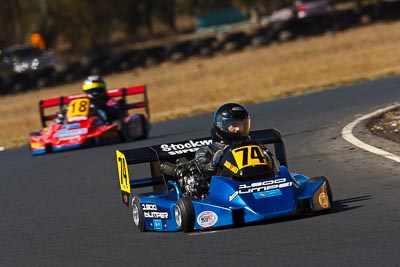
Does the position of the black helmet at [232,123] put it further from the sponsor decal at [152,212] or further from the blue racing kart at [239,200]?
the sponsor decal at [152,212]

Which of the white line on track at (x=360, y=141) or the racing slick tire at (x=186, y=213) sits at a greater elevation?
the racing slick tire at (x=186, y=213)

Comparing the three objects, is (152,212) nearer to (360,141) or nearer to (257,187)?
(257,187)

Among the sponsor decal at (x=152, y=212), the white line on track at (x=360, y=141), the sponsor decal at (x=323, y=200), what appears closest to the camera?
the sponsor decal at (x=323, y=200)

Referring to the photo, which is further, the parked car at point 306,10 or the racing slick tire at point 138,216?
the parked car at point 306,10

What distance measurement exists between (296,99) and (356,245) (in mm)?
13711

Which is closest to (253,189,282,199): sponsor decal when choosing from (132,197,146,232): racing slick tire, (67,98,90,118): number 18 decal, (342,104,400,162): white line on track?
(132,197,146,232): racing slick tire

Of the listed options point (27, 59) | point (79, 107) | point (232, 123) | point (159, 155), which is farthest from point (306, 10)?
point (232, 123)

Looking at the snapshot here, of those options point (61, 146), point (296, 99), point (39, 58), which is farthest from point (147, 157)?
point (39, 58)

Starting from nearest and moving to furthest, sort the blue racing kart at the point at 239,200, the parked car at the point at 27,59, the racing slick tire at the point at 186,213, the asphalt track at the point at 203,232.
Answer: the asphalt track at the point at 203,232, the blue racing kart at the point at 239,200, the racing slick tire at the point at 186,213, the parked car at the point at 27,59

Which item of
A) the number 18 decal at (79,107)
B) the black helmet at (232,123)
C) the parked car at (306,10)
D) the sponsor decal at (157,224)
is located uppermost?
the black helmet at (232,123)

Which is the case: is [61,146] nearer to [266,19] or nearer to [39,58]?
[39,58]

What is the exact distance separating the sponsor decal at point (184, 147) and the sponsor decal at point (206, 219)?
132cm

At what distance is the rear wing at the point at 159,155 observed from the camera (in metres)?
8.55

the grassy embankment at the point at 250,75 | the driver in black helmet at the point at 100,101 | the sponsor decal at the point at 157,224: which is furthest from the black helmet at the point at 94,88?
the sponsor decal at the point at 157,224
